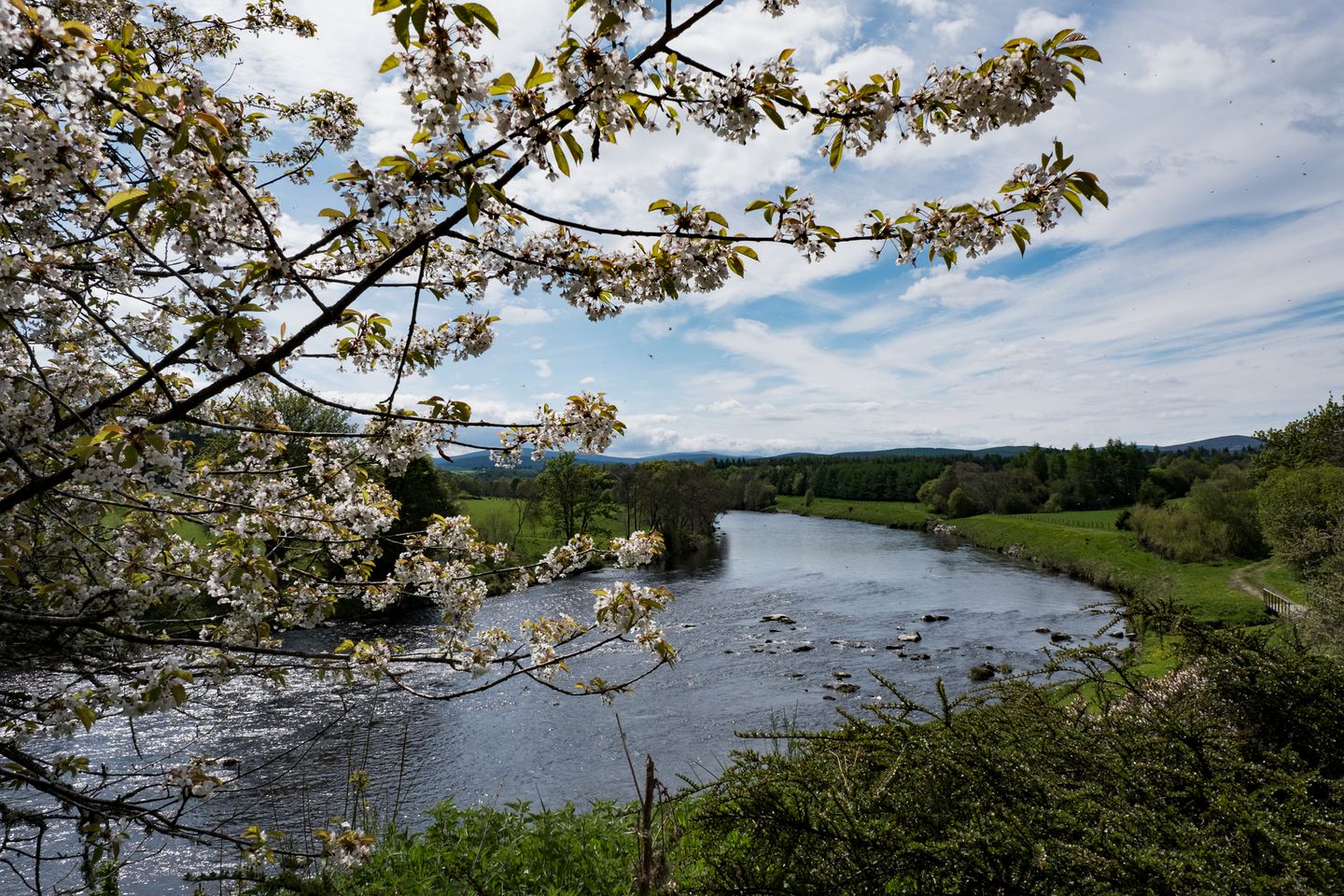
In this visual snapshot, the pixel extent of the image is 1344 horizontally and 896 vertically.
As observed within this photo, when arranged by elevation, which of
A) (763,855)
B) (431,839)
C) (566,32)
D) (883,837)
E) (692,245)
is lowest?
(431,839)

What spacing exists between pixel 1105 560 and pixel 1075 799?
40705 millimetres

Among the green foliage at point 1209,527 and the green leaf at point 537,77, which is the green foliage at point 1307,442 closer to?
the green foliage at point 1209,527

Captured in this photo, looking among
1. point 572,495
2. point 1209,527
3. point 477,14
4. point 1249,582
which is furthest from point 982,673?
point 572,495

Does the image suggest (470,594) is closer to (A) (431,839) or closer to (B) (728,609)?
(A) (431,839)

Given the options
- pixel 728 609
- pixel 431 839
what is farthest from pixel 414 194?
pixel 728 609

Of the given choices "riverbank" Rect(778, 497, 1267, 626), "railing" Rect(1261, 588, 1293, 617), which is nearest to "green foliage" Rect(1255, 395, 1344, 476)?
"riverbank" Rect(778, 497, 1267, 626)

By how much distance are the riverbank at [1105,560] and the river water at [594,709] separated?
258 cm

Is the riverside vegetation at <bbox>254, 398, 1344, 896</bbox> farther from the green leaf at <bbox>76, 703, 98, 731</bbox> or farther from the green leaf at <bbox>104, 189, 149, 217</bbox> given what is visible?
the green leaf at <bbox>104, 189, 149, 217</bbox>

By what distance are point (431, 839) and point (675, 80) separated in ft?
20.7

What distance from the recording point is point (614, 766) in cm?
1219

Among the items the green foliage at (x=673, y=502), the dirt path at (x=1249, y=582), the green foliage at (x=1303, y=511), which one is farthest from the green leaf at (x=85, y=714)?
the green foliage at (x=673, y=502)

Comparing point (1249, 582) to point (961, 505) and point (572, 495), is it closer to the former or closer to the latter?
point (572, 495)

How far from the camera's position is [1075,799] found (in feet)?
8.10

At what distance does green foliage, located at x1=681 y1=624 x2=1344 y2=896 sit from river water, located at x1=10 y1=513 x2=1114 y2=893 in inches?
29.6
